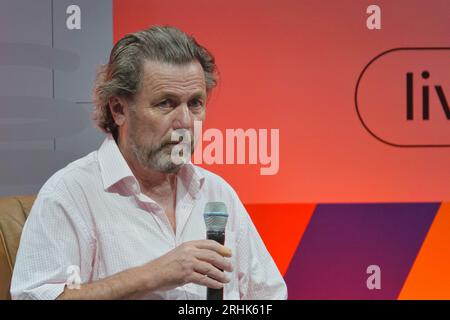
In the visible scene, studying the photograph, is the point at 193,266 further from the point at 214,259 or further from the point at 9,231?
the point at 9,231

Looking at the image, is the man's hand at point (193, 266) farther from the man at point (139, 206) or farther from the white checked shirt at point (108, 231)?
the white checked shirt at point (108, 231)

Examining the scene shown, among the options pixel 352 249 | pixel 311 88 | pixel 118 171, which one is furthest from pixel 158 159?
pixel 352 249

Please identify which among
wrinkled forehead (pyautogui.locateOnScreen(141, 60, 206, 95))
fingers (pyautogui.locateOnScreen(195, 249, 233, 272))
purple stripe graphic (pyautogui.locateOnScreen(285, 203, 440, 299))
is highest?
wrinkled forehead (pyautogui.locateOnScreen(141, 60, 206, 95))

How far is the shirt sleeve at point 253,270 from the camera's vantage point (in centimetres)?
194

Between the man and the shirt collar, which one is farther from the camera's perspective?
the shirt collar

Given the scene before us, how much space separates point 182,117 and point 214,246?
47 centimetres

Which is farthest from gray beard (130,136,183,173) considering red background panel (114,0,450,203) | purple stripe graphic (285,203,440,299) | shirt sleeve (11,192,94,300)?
purple stripe graphic (285,203,440,299)

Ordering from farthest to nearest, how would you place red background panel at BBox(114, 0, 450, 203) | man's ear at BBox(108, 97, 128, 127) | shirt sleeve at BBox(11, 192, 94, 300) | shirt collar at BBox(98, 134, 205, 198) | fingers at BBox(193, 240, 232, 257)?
red background panel at BBox(114, 0, 450, 203) → man's ear at BBox(108, 97, 128, 127) → shirt collar at BBox(98, 134, 205, 198) → shirt sleeve at BBox(11, 192, 94, 300) → fingers at BBox(193, 240, 232, 257)

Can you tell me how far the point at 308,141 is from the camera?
2.45 metres

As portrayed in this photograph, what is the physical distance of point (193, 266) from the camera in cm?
153

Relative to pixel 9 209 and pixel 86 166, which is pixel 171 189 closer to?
pixel 86 166

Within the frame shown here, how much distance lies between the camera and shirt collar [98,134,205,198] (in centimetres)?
179

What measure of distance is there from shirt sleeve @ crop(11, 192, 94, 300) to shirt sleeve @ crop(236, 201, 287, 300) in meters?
0.48

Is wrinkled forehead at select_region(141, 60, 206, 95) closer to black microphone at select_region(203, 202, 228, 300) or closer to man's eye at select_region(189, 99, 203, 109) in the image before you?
man's eye at select_region(189, 99, 203, 109)
